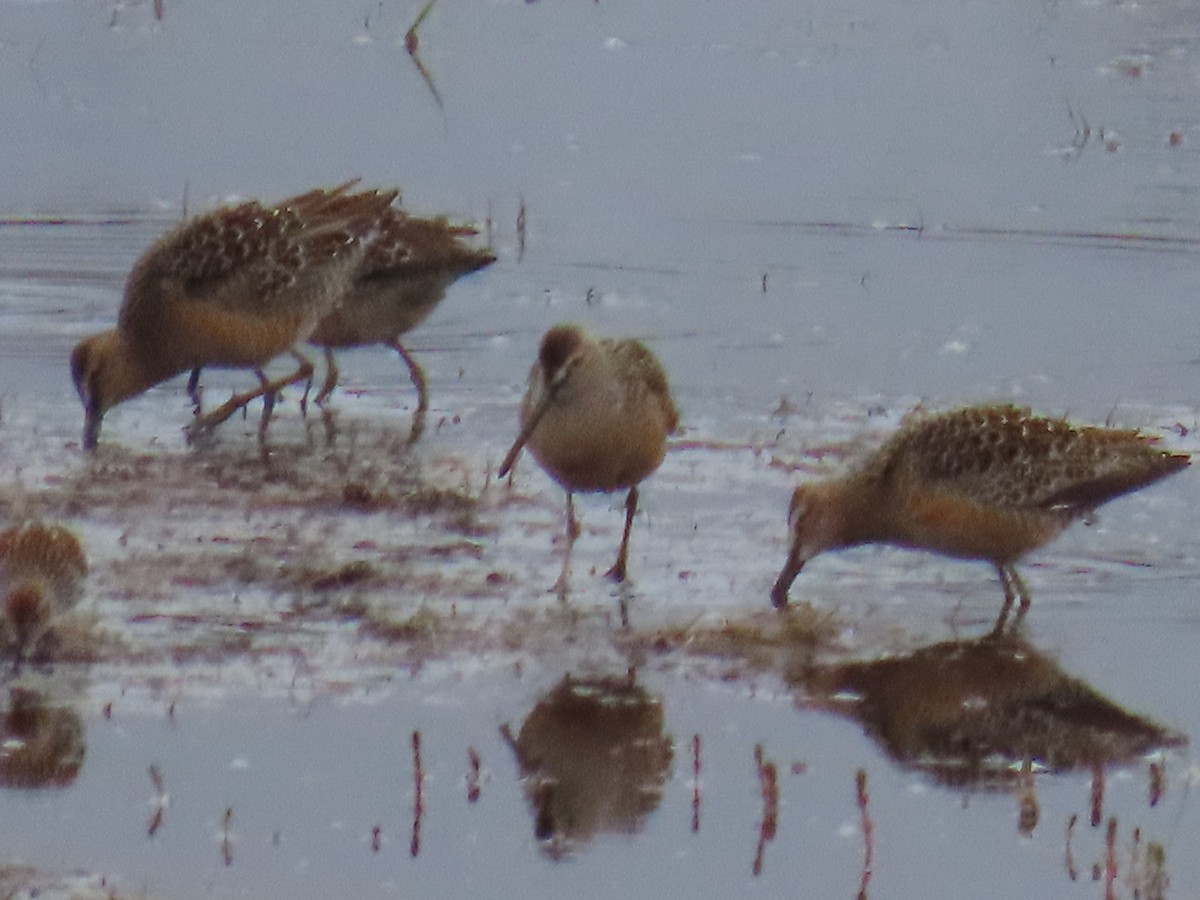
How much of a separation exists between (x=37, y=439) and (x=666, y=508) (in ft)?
7.86

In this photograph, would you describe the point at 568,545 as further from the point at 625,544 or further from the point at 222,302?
the point at 222,302

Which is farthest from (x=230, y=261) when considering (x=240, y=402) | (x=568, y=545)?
(x=568, y=545)

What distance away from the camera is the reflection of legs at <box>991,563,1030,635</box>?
27.5 feet

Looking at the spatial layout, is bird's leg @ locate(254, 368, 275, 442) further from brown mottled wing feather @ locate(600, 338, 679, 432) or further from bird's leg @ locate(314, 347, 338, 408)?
brown mottled wing feather @ locate(600, 338, 679, 432)

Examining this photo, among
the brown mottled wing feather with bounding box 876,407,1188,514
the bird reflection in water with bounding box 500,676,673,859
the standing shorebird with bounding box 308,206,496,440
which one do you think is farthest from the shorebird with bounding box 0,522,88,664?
the standing shorebird with bounding box 308,206,496,440

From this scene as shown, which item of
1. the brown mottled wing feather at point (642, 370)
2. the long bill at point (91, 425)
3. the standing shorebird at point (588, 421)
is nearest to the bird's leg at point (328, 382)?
the long bill at point (91, 425)

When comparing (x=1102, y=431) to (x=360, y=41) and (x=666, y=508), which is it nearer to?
(x=666, y=508)

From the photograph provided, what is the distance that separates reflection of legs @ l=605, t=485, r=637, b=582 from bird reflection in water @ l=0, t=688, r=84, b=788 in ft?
6.68

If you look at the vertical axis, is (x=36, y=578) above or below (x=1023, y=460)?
below

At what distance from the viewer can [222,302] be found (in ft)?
35.1

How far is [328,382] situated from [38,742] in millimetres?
4065

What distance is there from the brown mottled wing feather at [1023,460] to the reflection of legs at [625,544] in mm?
833

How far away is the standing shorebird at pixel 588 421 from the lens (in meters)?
8.66

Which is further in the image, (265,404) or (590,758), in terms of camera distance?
(265,404)
